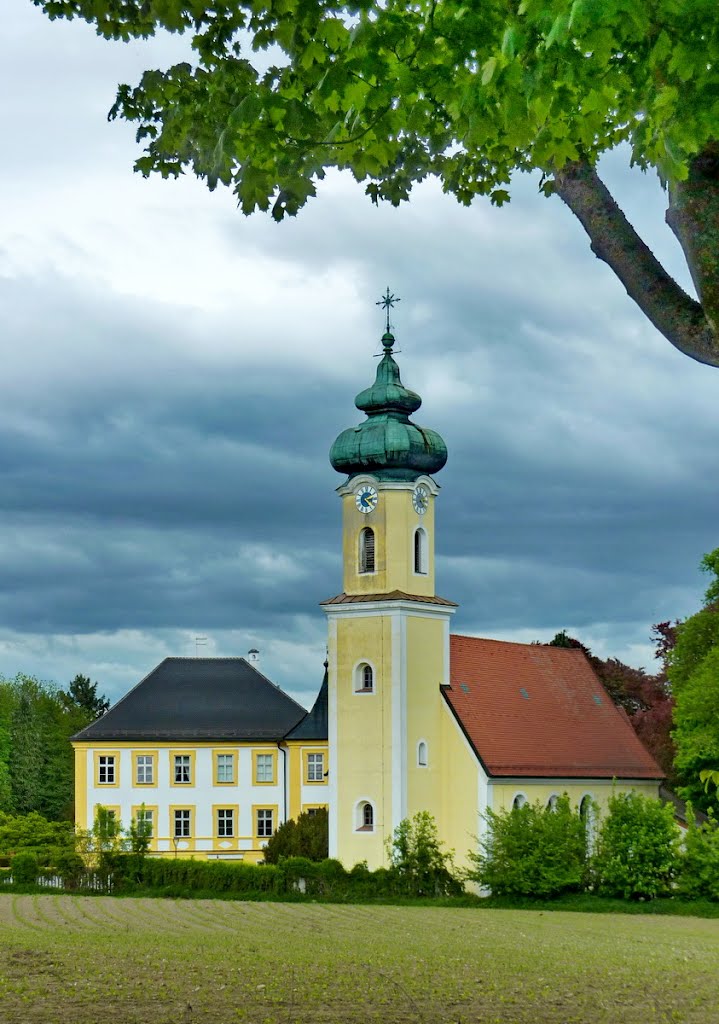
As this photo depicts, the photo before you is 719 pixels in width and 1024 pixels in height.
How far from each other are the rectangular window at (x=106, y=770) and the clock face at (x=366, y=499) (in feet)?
59.8

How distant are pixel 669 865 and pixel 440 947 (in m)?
16.7

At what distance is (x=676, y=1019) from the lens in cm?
1281

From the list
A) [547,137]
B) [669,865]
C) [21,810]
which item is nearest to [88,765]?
[21,810]

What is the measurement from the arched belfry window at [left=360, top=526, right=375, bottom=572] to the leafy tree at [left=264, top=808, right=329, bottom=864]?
8159 millimetres

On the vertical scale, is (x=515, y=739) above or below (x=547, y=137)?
below

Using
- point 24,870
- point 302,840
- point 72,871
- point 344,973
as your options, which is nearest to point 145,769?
point 302,840

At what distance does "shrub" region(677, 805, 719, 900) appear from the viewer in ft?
116

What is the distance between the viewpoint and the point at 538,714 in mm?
46562

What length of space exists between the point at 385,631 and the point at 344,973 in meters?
28.4

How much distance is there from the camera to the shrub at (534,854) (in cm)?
3578

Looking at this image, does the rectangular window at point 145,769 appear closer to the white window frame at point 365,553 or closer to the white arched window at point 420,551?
the white window frame at point 365,553

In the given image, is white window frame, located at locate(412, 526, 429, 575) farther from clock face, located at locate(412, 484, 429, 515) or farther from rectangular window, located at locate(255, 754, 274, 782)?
rectangular window, located at locate(255, 754, 274, 782)

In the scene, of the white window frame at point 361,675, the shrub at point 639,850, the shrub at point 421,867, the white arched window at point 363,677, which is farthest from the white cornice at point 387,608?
the shrub at point 639,850

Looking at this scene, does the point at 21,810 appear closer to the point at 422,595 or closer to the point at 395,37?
the point at 422,595
